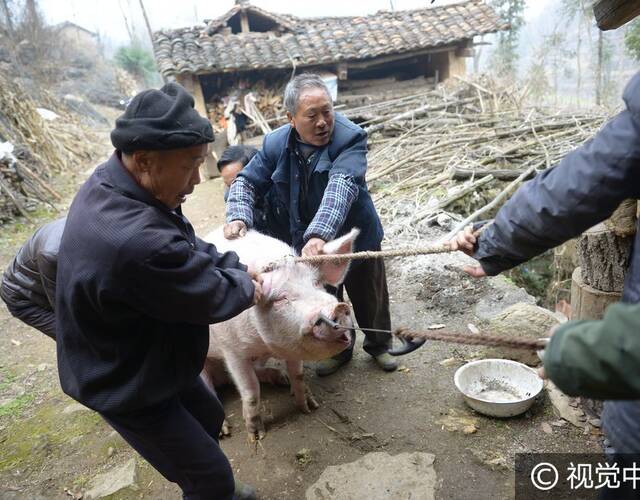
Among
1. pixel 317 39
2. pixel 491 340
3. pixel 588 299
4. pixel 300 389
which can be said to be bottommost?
pixel 300 389

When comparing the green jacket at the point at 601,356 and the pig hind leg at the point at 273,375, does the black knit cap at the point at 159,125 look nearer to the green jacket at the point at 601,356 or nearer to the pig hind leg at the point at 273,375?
the green jacket at the point at 601,356

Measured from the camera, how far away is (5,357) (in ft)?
16.4

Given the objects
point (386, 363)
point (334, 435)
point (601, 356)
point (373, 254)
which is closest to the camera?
point (601, 356)

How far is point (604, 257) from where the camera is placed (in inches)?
103

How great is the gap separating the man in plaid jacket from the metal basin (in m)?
0.78

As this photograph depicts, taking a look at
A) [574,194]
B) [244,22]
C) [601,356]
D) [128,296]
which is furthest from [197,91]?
[601,356]

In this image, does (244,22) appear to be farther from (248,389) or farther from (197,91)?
(248,389)

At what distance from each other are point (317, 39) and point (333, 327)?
13.1 meters

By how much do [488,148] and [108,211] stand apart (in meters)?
7.92

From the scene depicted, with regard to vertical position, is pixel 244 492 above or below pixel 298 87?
below

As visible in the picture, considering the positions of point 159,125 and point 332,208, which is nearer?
point 159,125

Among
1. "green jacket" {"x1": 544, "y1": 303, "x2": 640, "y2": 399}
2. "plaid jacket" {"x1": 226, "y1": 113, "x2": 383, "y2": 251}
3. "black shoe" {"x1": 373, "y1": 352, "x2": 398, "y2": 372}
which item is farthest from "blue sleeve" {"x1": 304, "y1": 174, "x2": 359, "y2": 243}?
"green jacket" {"x1": 544, "y1": 303, "x2": 640, "y2": 399}

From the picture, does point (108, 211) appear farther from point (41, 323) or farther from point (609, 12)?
point (609, 12)

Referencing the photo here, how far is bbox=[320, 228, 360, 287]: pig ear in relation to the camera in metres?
2.76
